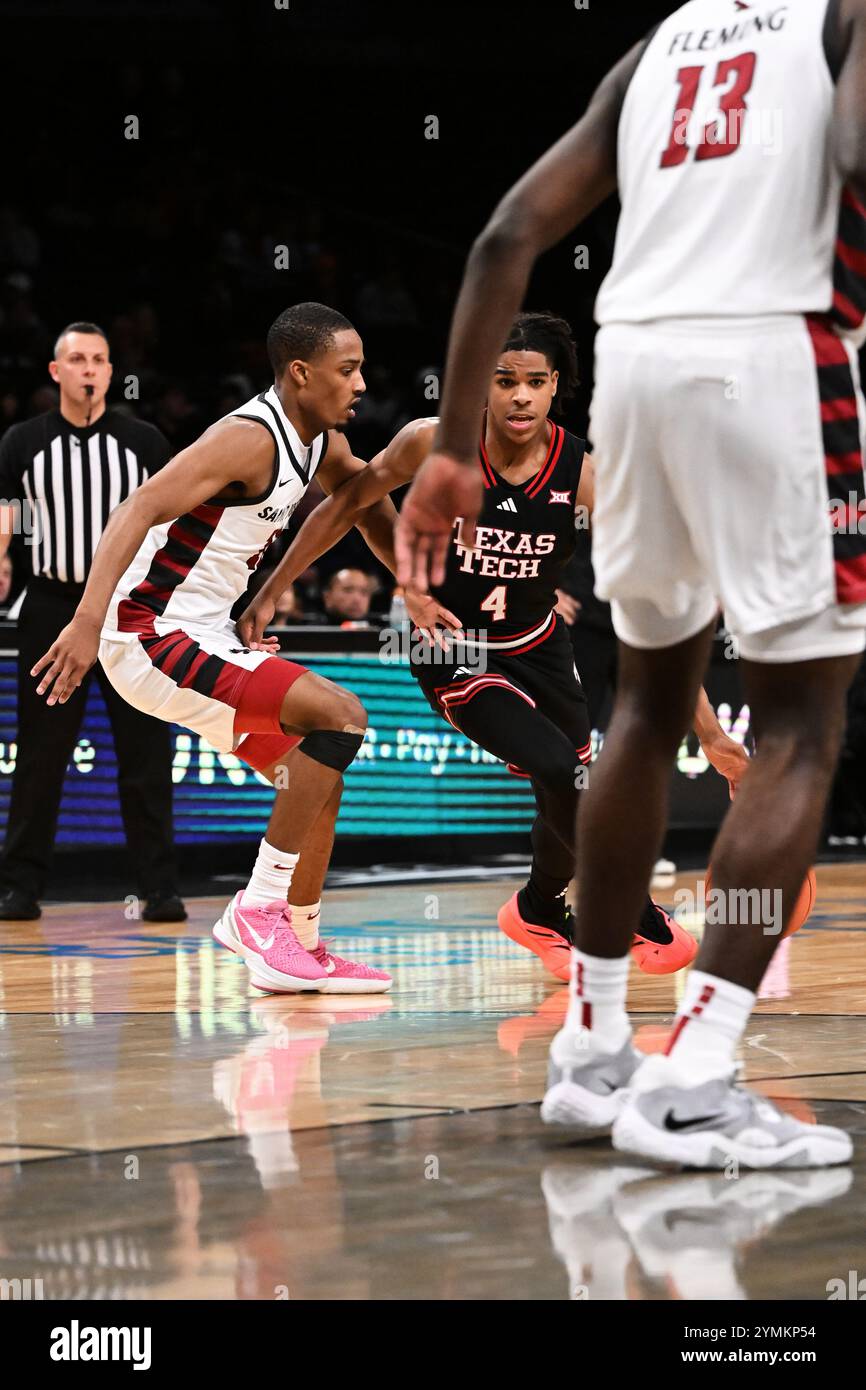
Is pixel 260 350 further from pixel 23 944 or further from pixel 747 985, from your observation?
pixel 747 985

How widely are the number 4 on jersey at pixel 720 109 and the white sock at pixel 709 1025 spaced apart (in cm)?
107

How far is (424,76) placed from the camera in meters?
16.0

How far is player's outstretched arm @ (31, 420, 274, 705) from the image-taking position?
159 inches

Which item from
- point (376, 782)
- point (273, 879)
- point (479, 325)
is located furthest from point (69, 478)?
point (479, 325)

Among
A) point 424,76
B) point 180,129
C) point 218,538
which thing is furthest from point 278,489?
point 424,76

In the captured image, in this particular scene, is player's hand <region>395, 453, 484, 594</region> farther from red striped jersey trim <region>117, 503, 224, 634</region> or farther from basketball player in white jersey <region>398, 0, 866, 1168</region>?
red striped jersey trim <region>117, 503, 224, 634</region>

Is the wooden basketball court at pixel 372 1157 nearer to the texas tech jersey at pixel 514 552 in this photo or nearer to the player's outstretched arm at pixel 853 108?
the texas tech jersey at pixel 514 552

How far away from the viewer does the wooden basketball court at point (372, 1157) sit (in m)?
2.01

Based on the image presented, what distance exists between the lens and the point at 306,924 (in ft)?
15.4

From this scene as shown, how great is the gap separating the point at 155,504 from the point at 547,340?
3.47 ft

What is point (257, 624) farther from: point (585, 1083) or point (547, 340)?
point (585, 1083)

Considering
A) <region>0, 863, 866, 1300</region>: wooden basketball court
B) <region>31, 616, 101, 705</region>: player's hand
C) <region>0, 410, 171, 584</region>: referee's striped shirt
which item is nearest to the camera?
<region>0, 863, 866, 1300</region>: wooden basketball court

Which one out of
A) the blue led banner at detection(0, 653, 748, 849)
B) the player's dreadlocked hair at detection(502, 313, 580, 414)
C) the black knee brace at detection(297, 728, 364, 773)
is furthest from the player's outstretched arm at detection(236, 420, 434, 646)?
the blue led banner at detection(0, 653, 748, 849)

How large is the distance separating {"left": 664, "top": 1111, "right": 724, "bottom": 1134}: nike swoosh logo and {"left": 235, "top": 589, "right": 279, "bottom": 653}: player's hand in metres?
2.66
